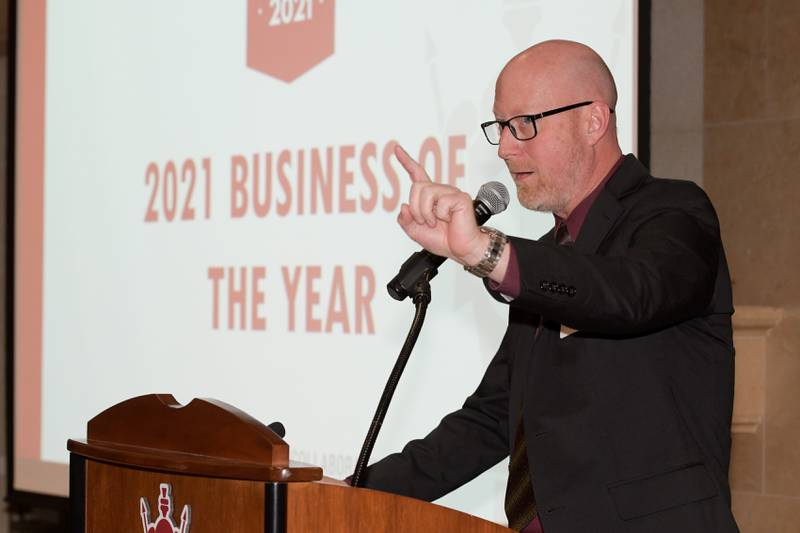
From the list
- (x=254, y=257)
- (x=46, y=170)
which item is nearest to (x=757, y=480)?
(x=254, y=257)

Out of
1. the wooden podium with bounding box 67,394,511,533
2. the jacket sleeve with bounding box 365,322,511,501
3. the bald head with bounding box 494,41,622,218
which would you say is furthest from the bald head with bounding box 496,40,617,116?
the wooden podium with bounding box 67,394,511,533

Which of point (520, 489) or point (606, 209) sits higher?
point (606, 209)

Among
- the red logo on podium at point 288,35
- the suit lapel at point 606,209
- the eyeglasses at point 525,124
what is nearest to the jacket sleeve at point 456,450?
the suit lapel at point 606,209

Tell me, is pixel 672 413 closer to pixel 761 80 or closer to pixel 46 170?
pixel 761 80

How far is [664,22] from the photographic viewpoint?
3639mm

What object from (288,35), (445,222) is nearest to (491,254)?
(445,222)

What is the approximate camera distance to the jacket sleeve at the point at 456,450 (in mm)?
1985

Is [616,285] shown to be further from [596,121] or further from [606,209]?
[596,121]

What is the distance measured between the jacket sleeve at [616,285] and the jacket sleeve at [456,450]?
564 millimetres

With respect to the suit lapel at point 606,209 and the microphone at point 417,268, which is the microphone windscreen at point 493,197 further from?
the suit lapel at point 606,209

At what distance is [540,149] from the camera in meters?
1.87

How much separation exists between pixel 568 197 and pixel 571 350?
29 centimetres

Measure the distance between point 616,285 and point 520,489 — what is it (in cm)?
56

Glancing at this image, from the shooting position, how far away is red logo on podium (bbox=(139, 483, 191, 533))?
144cm
